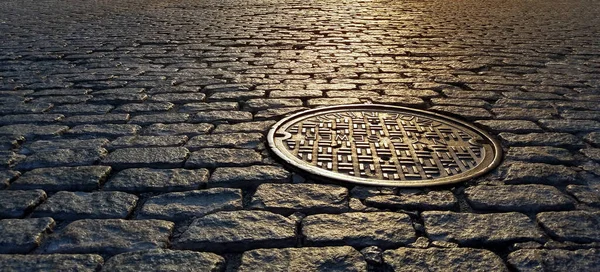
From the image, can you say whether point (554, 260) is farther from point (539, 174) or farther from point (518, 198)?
point (539, 174)

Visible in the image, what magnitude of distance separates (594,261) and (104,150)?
102 inches

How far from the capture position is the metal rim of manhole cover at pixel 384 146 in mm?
2832

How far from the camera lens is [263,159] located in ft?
10.1

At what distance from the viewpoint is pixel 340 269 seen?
202cm

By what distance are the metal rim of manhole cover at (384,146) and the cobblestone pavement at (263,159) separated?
108 millimetres

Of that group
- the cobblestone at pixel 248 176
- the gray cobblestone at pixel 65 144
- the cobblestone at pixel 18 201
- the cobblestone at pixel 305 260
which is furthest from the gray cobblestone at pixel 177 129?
the cobblestone at pixel 305 260

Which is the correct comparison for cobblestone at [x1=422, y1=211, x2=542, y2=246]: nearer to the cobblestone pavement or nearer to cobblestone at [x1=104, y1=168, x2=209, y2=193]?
the cobblestone pavement

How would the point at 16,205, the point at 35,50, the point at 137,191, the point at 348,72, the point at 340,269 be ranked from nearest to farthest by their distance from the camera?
1. the point at 340,269
2. the point at 16,205
3. the point at 137,191
4. the point at 348,72
5. the point at 35,50

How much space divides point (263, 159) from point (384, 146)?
71 centimetres

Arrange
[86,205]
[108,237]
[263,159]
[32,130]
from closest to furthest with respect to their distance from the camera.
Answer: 1. [108,237]
2. [86,205]
3. [263,159]
4. [32,130]

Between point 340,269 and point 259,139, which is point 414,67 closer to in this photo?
point 259,139

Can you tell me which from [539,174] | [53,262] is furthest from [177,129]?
[539,174]

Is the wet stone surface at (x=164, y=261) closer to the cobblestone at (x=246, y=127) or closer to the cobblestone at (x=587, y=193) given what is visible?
the cobblestone at (x=246, y=127)

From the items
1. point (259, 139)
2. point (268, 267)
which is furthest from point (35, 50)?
point (268, 267)
